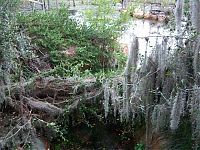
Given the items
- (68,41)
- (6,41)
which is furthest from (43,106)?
(68,41)

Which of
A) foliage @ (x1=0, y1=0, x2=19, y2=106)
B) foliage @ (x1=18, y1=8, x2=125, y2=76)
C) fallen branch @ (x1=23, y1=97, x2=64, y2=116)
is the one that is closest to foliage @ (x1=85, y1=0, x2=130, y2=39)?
foliage @ (x1=18, y1=8, x2=125, y2=76)

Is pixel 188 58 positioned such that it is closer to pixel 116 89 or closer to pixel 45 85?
Answer: pixel 116 89

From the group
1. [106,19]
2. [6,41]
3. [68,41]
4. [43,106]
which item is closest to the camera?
[6,41]

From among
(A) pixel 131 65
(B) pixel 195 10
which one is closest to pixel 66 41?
(A) pixel 131 65

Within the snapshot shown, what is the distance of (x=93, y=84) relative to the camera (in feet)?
26.4

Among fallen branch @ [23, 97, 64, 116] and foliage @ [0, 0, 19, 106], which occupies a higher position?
foliage @ [0, 0, 19, 106]

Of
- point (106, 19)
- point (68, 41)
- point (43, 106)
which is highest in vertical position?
point (106, 19)

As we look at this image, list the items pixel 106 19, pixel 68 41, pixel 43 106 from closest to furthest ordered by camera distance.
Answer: pixel 43 106, pixel 68 41, pixel 106 19

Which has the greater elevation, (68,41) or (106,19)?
(106,19)

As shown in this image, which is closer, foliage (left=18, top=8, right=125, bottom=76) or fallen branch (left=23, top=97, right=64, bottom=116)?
fallen branch (left=23, top=97, right=64, bottom=116)

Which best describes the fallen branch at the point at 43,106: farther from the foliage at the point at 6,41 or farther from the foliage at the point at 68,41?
the foliage at the point at 68,41

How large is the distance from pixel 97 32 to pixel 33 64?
2.42 meters

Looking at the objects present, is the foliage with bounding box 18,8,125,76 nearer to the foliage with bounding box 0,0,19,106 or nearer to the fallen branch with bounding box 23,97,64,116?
the fallen branch with bounding box 23,97,64,116

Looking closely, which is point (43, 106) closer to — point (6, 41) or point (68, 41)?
point (6, 41)
